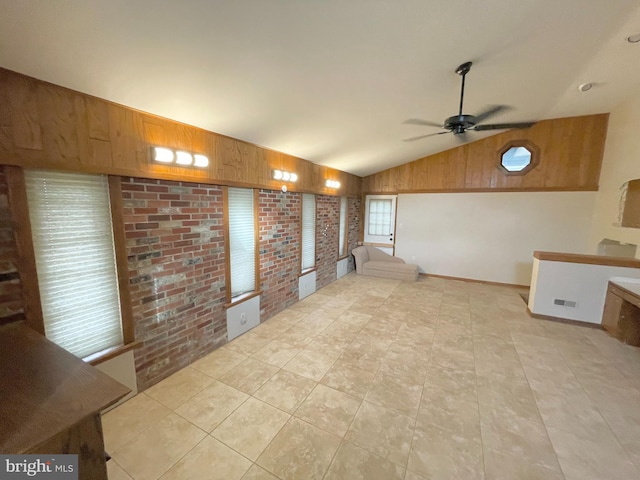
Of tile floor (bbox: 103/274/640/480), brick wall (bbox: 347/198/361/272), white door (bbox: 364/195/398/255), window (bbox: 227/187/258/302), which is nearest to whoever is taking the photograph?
tile floor (bbox: 103/274/640/480)

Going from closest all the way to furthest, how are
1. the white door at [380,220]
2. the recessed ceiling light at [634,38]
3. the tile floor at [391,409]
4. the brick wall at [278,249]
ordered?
the tile floor at [391,409]
the recessed ceiling light at [634,38]
the brick wall at [278,249]
the white door at [380,220]

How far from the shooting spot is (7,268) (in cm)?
146

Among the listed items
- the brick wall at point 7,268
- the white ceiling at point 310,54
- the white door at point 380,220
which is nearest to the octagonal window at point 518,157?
the white ceiling at point 310,54

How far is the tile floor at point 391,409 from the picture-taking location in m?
1.56

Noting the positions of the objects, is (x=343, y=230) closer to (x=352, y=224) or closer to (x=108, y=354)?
(x=352, y=224)

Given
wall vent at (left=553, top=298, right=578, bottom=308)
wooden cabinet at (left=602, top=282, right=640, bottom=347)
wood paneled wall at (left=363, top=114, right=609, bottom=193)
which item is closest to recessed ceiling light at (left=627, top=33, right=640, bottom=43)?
wood paneled wall at (left=363, top=114, right=609, bottom=193)

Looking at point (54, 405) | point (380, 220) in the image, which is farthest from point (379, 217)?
point (54, 405)

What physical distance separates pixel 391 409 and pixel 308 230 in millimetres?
3038

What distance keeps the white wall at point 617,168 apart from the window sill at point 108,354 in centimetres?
604

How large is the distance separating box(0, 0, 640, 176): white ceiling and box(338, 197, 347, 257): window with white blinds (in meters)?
2.58

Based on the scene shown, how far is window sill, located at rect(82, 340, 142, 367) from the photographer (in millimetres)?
1816

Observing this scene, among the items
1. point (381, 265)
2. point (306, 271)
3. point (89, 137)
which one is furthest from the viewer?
point (381, 265)

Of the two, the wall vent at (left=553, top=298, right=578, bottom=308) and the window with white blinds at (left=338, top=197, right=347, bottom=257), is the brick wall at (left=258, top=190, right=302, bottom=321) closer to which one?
the window with white blinds at (left=338, top=197, right=347, bottom=257)

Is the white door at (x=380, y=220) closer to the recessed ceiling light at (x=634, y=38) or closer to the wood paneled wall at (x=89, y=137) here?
the recessed ceiling light at (x=634, y=38)
